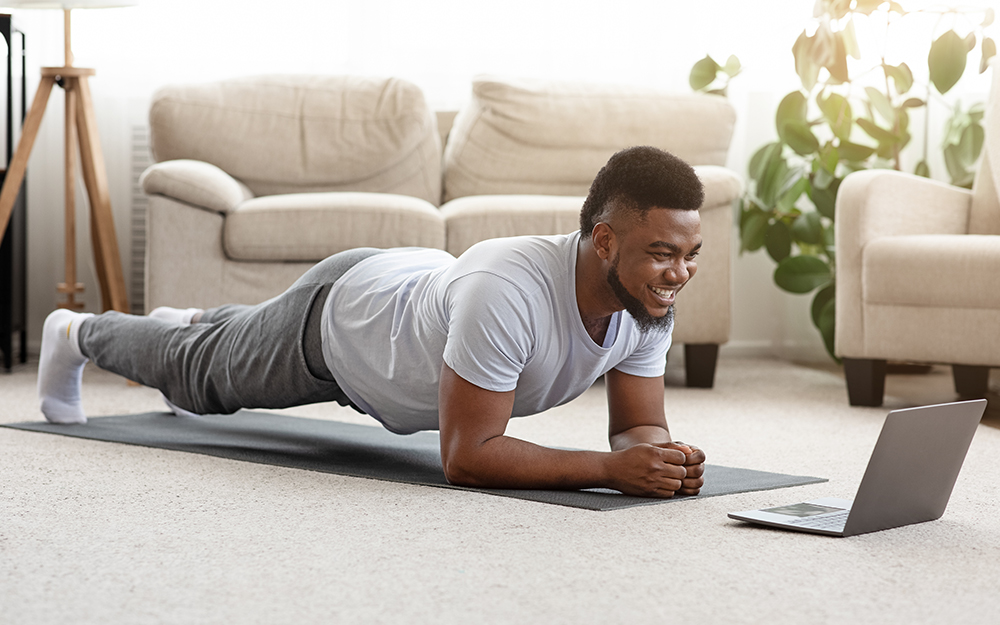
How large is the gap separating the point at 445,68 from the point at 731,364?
143cm

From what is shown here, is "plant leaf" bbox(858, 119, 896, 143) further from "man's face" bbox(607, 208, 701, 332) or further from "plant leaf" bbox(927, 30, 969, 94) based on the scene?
"man's face" bbox(607, 208, 701, 332)

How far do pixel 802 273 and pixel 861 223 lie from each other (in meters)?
0.84

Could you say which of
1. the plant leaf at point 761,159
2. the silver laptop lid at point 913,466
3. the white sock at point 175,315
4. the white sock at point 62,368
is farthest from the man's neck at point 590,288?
the plant leaf at point 761,159

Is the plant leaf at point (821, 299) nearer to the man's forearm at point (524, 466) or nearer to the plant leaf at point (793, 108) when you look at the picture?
the plant leaf at point (793, 108)

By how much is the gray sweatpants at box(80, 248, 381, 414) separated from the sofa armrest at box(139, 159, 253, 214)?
83cm

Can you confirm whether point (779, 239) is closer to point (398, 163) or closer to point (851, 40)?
point (851, 40)

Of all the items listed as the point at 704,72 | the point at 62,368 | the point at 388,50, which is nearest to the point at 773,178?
the point at 704,72

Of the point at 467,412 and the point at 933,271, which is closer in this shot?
the point at 467,412

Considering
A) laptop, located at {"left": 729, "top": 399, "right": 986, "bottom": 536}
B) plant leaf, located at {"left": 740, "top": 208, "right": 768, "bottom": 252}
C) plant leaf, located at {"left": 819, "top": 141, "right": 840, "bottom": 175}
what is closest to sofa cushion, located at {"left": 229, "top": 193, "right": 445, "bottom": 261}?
plant leaf, located at {"left": 740, "top": 208, "right": 768, "bottom": 252}

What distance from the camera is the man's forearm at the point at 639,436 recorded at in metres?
1.69

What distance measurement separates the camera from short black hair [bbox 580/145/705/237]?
4.86 ft

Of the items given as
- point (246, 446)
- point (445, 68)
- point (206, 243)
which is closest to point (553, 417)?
point (246, 446)

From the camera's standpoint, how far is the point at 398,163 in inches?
137

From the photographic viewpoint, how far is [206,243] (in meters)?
2.96
